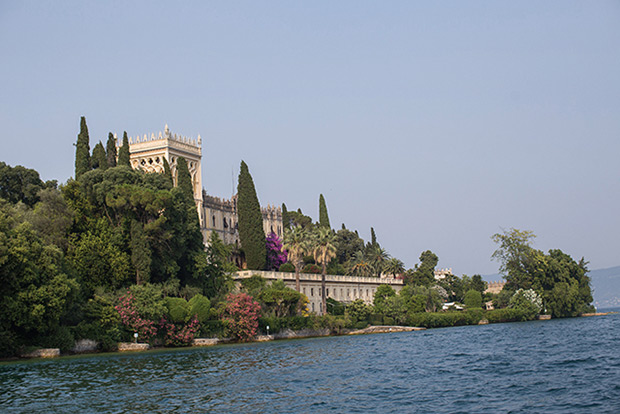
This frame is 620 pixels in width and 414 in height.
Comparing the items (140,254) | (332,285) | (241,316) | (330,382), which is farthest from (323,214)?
(330,382)

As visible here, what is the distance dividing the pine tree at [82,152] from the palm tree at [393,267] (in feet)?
177

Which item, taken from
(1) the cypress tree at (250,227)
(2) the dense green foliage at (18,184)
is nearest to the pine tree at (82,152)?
(2) the dense green foliage at (18,184)

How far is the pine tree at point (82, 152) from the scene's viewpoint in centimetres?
6656

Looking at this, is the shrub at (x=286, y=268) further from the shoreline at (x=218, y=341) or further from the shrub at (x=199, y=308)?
the shrub at (x=199, y=308)

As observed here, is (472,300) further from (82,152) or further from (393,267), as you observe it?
(82,152)

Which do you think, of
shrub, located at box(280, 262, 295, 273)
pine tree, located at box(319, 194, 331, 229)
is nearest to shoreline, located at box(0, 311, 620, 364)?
shrub, located at box(280, 262, 295, 273)

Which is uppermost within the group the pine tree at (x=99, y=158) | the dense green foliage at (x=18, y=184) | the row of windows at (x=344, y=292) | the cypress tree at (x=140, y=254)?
the pine tree at (x=99, y=158)

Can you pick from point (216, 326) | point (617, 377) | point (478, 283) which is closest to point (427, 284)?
point (478, 283)

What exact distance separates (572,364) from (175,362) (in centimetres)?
2024

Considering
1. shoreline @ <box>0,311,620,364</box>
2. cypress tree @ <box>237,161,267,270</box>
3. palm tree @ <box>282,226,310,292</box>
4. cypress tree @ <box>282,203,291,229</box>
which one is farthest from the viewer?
cypress tree @ <box>282,203,291,229</box>

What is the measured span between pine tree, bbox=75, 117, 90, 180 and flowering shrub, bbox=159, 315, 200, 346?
2158cm

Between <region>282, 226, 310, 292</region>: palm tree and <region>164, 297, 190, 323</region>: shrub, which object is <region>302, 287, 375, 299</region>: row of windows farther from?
<region>164, 297, 190, 323</region>: shrub

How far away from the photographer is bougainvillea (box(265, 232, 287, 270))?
86.4m

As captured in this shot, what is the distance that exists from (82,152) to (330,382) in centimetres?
4767
